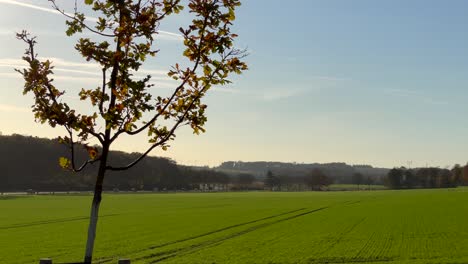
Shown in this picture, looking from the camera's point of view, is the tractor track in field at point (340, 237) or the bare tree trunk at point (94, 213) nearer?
the bare tree trunk at point (94, 213)

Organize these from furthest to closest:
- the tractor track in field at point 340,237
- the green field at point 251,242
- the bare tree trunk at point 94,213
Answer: the tractor track in field at point 340,237 → the green field at point 251,242 → the bare tree trunk at point 94,213

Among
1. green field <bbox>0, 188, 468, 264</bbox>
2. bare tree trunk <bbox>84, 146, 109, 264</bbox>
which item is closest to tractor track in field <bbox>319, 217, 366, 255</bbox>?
green field <bbox>0, 188, 468, 264</bbox>

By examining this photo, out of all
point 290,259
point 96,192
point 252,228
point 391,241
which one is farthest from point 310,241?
point 96,192

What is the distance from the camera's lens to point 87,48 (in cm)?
773

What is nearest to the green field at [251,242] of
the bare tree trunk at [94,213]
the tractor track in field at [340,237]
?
the tractor track in field at [340,237]

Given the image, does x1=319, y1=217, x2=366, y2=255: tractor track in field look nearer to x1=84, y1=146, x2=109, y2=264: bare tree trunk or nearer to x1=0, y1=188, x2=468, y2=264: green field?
x1=0, y1=188, x2=468, y2=264: green field

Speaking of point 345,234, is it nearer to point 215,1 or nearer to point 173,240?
point 173,240

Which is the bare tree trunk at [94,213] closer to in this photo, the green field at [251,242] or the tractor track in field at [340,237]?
the green field at [251,242]

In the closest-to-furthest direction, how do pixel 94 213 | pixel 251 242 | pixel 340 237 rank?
pixel 94 213
pixel 251 242
pixel 340 237

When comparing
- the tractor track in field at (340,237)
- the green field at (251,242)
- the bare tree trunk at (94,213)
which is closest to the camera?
the bare tree trunk at (94,213)

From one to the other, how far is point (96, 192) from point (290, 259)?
831 inches

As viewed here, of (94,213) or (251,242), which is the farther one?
(251,242)

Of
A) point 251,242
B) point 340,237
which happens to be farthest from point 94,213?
point 340,237

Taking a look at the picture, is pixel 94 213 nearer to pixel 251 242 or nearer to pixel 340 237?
pixel 251 242
